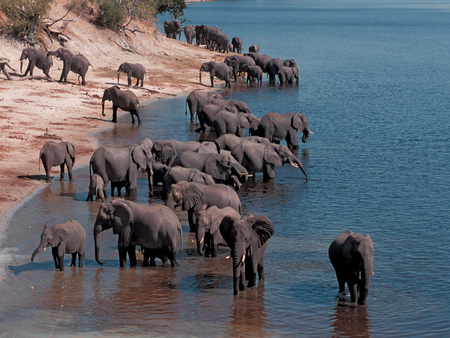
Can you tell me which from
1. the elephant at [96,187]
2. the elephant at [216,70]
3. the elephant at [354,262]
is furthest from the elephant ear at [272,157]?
the elephant at [216,70]

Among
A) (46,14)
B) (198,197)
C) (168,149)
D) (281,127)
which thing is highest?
(46,14)

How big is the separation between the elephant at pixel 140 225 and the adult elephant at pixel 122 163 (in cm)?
555

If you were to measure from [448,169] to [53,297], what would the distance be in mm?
18871

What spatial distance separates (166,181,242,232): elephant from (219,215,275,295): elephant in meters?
2.73

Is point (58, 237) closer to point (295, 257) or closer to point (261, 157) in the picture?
point (295, 257)

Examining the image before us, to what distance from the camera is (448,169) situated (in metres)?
29.7

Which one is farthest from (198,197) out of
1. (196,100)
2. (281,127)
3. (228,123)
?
Result: (196,100)

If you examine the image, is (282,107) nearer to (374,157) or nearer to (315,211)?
(374,157)

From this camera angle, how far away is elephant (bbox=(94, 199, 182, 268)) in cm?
1703

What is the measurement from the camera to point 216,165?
921 inches

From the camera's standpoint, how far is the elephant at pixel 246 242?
50.9 feet

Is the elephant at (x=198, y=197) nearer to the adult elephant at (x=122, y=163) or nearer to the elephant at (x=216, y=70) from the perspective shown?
the adult elephant at (x=122, y=163)

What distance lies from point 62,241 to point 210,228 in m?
3.39

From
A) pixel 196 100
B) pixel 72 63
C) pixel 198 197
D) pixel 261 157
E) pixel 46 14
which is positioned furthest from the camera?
pixel 46 14
